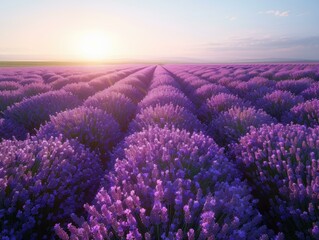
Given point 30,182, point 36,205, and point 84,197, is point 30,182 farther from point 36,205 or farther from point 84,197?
point 84,197

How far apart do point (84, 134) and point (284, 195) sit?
278cm

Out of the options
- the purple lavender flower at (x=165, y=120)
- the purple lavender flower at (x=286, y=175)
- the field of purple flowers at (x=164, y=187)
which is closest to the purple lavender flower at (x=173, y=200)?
the field of purple flowers at (x=164, y=187)

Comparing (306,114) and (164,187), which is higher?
(164,187)

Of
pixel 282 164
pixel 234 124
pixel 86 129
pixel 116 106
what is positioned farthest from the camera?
pixel 116 106

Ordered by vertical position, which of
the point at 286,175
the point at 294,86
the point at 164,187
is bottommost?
the point at 294,86

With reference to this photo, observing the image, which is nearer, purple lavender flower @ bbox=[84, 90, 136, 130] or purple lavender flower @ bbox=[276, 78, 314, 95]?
purple lavender flower @ bbox=[84, 90, 136, 130]

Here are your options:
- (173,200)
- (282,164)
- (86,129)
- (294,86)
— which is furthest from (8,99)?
(294,86)

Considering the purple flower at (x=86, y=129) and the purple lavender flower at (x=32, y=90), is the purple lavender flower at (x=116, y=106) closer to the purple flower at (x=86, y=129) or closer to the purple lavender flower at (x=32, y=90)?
the purple flower at (x=86, y=129)

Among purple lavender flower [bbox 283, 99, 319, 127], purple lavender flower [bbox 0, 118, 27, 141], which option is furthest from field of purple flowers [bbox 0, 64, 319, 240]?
purple lavender flower [bbox 0, 118, 27, 141]

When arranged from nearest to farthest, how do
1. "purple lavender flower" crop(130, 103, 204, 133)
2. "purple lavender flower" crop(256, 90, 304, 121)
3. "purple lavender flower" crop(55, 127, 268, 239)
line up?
"purple lavender flower" crop(55, 127, 268, 239)
"purple lavender flower" crop(130, 103, 204, 133)
"purple lavender flower" crop(256, 90, 304, 121)

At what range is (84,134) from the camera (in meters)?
4.10

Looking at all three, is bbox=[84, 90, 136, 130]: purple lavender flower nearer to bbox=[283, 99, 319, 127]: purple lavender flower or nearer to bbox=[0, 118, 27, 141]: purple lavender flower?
bbox=[0, 118, 27, 141]: purple lavender flower

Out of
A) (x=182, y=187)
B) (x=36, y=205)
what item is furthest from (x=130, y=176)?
(x=36, y=205)

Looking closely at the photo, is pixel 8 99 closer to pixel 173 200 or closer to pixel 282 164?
pixel 173 200
